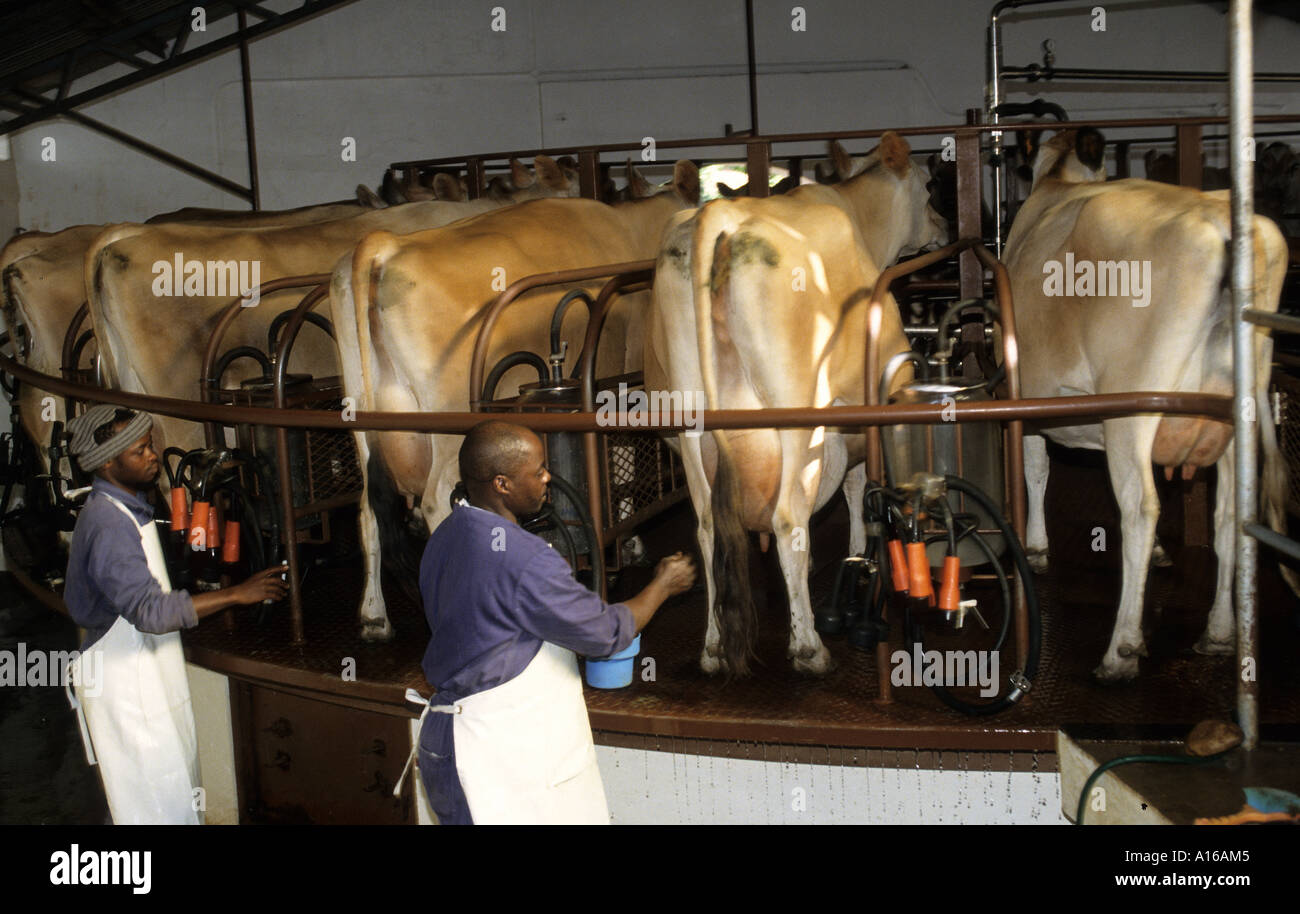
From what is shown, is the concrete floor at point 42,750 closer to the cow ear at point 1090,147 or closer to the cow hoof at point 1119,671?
the cow hoof at point 1119,671

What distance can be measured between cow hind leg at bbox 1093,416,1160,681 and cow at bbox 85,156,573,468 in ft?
13.0

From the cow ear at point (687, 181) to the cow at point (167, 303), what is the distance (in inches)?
85.4

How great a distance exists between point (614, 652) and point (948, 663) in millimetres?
1318

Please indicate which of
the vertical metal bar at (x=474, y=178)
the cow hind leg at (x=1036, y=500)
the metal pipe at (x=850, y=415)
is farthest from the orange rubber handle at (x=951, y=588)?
the vertical metal bar at (x=474, y=178)

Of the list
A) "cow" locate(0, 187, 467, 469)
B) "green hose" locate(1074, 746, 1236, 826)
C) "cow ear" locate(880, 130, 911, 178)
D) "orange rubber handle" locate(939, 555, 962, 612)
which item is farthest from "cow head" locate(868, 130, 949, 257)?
"green hose" locate(1074, 746, 1236, 826)

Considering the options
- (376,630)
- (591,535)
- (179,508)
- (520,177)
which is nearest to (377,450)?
(376,630)

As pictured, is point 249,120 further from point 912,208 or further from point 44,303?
point 912,208

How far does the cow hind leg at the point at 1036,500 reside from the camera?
5441 millimetres

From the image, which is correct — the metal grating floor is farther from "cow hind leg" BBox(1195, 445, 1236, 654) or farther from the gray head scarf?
the gray head scarf

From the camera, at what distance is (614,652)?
3100 mm

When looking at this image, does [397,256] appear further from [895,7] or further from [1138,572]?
[895,7]
